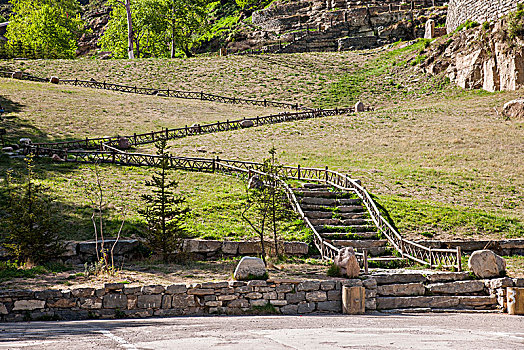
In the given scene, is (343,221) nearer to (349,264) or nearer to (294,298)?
(349,264)

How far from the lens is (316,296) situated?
12.2m

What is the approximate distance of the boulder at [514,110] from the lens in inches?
1391

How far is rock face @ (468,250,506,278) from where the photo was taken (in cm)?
1339

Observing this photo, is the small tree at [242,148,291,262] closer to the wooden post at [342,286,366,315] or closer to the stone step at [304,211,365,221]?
the stone step at [304,211,365,221]

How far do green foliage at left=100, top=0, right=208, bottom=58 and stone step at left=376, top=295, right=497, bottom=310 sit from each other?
61744mm

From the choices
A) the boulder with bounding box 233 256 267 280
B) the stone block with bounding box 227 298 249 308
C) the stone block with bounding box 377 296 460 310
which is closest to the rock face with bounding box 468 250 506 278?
the stone block with bounding box 377 296 460 310

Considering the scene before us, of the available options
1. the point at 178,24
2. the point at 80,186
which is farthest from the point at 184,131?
the point at 178,24

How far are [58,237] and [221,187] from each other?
8224 mm

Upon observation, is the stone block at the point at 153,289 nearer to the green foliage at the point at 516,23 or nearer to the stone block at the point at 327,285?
the stone block at the point at 327,285

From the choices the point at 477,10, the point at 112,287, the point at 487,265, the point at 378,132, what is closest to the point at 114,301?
the point at 112,287

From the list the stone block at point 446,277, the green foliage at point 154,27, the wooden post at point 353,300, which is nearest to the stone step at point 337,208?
the stone block at point 446,277

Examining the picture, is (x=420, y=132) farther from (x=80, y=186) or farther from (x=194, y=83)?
(x=194, y=83)

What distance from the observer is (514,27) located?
133ft

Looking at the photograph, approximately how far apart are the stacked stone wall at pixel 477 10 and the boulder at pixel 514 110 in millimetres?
11731
